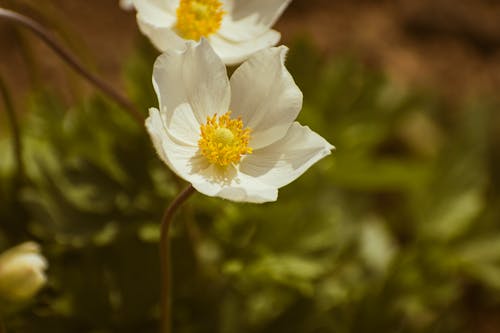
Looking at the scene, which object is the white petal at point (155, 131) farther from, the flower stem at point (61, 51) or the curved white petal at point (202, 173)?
the flower stem at point (61, 51)

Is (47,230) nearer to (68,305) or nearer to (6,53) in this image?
(68,305)

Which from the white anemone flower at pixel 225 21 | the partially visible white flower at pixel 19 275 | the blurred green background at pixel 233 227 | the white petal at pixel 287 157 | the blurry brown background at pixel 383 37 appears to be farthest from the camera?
the blurry brown background at pixel 383 37

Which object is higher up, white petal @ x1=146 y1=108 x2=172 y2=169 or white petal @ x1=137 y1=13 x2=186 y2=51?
white petal @ x1=137 y1=13 x2=186 y2=51

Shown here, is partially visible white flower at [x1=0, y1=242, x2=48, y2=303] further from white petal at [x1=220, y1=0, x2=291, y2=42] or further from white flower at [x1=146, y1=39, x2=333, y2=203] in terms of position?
white petal at [x1=220, y1=0, x2=291, y2=42]

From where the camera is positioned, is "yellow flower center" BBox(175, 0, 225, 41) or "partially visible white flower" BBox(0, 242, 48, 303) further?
"yellow flower center" BBox(175, 0, 225, 41)

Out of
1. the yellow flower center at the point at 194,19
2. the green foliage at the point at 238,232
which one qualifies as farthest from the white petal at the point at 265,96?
the green foliage at the point at 238,232

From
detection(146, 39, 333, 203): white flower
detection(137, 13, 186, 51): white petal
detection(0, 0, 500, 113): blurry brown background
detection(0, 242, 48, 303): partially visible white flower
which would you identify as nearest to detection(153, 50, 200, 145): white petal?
detection(146, 39, 333, 203): white flower

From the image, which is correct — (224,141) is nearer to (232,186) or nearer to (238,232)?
(232,186)
